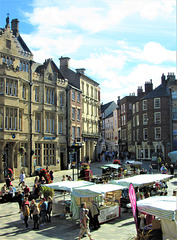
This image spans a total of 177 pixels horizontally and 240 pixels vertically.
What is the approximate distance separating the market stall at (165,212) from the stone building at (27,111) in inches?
951

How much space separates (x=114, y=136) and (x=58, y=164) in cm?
5072

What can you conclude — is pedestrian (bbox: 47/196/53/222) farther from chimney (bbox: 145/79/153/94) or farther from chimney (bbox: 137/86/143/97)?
chimney (bbox: 137/86/143/97)

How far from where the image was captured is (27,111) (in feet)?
125

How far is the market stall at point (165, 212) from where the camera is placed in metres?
10.8

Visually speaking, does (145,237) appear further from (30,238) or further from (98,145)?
(98,145)

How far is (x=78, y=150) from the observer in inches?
1922

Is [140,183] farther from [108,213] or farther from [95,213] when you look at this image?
[95,213]

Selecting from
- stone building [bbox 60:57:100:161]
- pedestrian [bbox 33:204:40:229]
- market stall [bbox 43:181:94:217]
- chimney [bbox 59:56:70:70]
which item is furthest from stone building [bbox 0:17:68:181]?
pedestrian [bbox 33:204:40:229]

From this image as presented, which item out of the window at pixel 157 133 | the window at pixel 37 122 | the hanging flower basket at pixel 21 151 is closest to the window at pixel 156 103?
the window at pixel 157 133

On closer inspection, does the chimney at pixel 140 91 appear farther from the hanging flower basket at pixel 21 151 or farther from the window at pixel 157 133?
the hanging flower basket at pixel 21 151

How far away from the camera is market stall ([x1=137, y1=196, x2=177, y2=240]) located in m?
10.8

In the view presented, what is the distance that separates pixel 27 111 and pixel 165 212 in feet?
96.4

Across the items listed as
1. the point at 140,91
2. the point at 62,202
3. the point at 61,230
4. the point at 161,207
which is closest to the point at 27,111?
the point at 62,202

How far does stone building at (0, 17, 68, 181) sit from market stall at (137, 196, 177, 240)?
79.2ft
